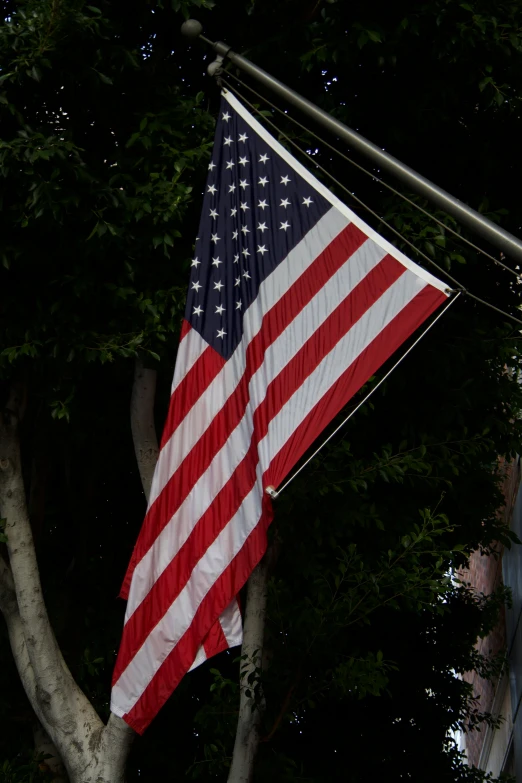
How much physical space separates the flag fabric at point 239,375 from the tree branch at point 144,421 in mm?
1872

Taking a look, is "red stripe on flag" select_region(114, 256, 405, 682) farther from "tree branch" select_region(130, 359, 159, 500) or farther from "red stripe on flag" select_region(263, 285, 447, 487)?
"tree branch" select_region(130, 359, 159, 500)

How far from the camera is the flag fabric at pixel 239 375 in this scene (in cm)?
519

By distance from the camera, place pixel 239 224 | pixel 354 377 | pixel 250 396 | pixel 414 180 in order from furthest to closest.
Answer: pixel 239 224, pixel 250 396, pixel 354 377, pixel 414 180

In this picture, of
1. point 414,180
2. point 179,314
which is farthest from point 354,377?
point 179,314

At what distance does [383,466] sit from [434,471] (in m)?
0.80

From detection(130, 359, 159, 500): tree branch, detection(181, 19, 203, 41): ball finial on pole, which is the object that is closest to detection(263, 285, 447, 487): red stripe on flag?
detection(181, 19, 203, 41): ball finial on pole

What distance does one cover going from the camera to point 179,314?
7414 mm

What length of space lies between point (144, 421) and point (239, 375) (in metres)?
2.42

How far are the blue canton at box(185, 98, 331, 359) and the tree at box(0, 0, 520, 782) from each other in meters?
1.34

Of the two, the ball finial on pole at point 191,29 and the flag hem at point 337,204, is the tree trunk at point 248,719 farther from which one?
the ball finial on pole at point 191,29

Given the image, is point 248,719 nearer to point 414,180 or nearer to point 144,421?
point 144,421

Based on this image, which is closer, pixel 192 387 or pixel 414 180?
pixel 414 180

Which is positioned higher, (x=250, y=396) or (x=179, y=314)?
(x=179, y=314)

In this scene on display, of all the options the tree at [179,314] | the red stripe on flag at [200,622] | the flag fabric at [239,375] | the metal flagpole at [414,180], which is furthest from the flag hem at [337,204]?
the tree at [179,314]
